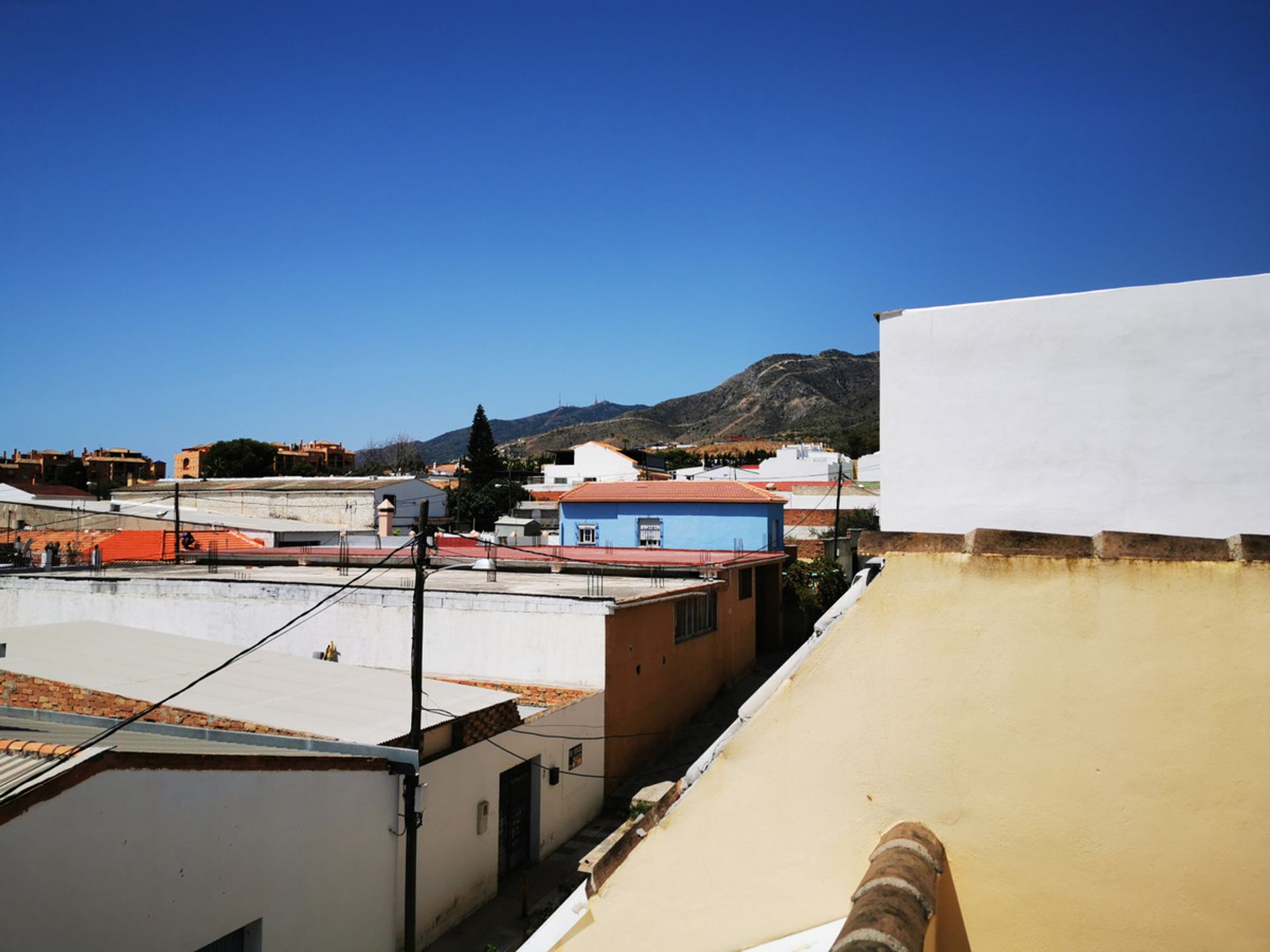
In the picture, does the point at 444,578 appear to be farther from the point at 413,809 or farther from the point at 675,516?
the point at 675,516

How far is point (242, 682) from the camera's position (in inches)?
412

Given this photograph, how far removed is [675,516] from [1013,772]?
24.3 metres

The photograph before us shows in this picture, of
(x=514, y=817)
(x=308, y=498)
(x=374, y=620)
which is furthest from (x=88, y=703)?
(x=308, y=498)

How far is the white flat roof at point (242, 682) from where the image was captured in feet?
29.8

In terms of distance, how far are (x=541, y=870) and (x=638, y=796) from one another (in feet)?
7.86

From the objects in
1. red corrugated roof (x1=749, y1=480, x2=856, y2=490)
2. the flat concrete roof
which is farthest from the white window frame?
red corrugated roof (x1=749, y1=480, x2=856, y2=490)

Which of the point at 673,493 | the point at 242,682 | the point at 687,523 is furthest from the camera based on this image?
the point at 673,493

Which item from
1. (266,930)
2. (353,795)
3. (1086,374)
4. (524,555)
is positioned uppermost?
(1086,374)

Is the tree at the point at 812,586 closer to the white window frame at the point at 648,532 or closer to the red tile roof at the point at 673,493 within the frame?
the red tile roof at the point at 673,493

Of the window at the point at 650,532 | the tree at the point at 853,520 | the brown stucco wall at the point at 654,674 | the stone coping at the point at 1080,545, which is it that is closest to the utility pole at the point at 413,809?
the brown stucco wall at the point at 654,674

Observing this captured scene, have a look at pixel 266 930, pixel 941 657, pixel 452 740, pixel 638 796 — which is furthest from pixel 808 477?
pixel 941 657

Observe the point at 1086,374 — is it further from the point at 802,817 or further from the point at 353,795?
the point at 353,795

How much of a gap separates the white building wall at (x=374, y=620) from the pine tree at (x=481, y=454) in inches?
1470

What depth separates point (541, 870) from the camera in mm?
11359
